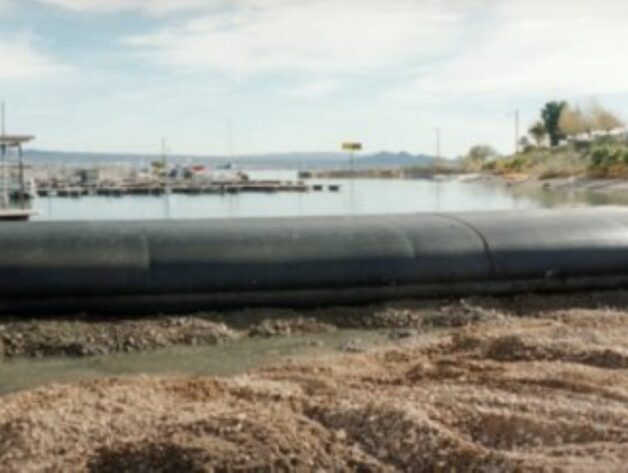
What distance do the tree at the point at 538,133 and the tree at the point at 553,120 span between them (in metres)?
0.77

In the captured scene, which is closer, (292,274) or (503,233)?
(292,274)

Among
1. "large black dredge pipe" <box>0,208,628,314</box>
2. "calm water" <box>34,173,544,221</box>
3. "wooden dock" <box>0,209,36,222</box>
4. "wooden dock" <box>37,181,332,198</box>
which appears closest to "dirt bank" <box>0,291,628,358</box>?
"large black dredge pipe" <box>0,208,628,314</box>

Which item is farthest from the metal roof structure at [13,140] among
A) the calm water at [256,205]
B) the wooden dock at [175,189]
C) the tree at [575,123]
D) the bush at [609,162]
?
the tree at [575,123]

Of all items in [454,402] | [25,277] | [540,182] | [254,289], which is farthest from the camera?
[540,182]

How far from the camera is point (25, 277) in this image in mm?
6969

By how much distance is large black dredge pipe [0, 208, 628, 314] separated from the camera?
708 cm

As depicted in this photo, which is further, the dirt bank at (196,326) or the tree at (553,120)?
the tree at (553,120)

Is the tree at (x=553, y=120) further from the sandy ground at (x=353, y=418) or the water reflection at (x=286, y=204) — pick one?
the sandy ground at (x=353, y=418)

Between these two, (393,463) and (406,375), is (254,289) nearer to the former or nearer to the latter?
(406,375)

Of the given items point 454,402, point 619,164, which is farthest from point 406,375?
point 619,164

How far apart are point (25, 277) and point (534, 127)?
8192cm

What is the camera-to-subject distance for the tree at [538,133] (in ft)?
274

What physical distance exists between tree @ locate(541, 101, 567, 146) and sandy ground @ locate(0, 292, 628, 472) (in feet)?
254

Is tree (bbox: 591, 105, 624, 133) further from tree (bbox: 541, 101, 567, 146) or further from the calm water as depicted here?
the calm water
